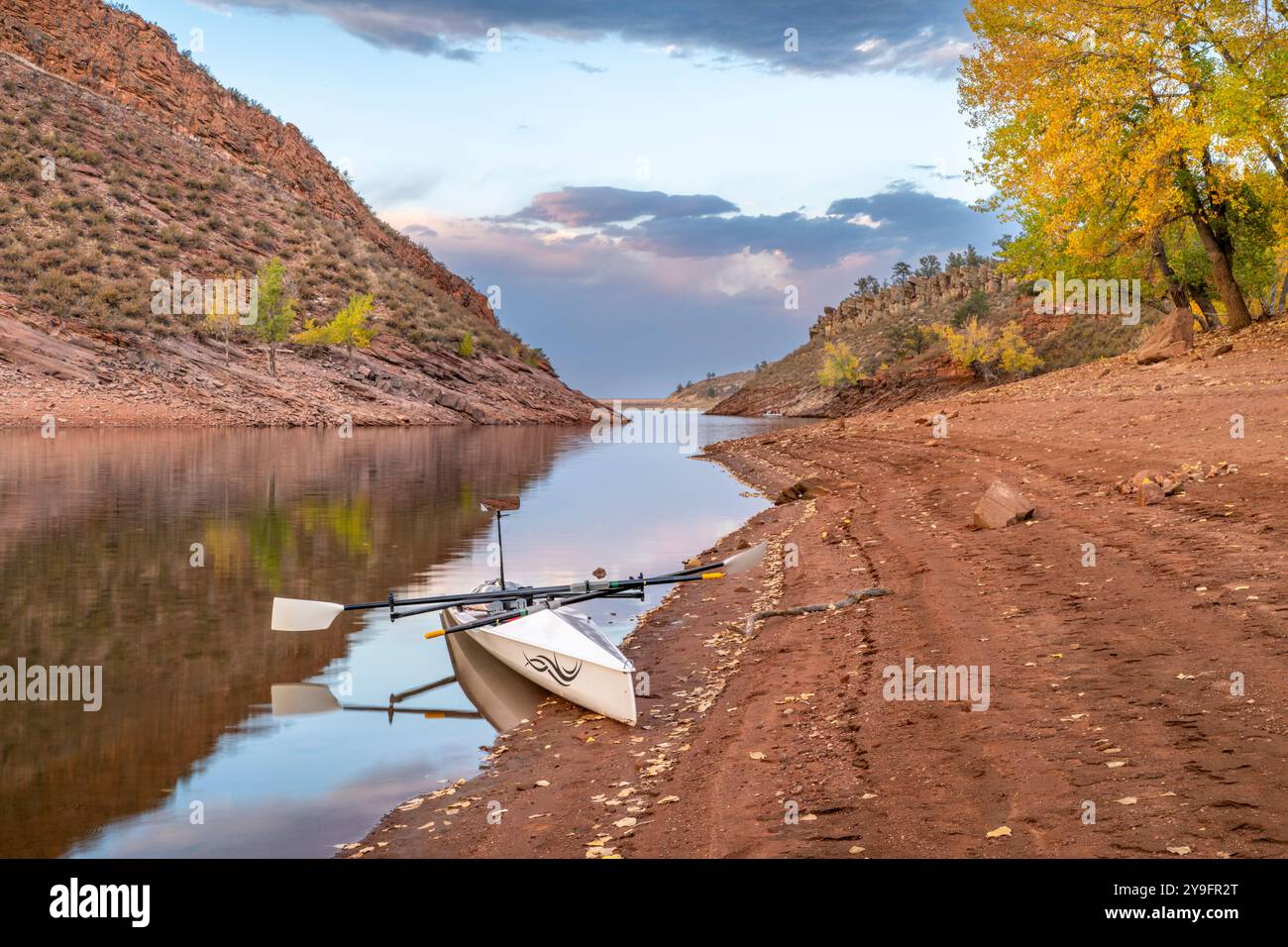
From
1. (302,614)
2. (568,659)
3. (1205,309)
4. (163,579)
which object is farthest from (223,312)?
(568,659)

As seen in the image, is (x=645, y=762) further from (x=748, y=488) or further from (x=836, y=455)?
(x=836, y=455)

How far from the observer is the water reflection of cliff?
29.9 feet

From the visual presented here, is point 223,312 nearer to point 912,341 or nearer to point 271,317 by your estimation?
point 271,317

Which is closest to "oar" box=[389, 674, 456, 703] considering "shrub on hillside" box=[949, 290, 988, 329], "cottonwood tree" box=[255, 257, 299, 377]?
"cottonwood tree" box=[255, 257, 299, 377]

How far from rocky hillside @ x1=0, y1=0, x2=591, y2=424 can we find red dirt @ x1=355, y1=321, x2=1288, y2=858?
47056 mm

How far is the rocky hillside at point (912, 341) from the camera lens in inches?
3740

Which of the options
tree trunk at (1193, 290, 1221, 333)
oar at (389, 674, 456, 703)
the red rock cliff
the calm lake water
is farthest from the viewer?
the red rock cliff

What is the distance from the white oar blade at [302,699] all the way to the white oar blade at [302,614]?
5.00 ft

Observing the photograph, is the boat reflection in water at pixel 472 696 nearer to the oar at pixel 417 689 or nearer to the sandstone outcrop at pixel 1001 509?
the oar at pixel 417 689

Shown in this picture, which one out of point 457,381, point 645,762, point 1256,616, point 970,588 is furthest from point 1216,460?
point 457,381

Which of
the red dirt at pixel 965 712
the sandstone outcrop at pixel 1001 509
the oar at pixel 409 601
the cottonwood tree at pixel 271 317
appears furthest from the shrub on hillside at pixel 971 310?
the oar at pixel 409 601

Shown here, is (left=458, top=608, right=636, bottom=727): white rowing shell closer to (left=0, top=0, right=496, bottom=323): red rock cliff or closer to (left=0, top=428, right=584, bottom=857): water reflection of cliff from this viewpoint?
(left=0, top=428, right=584, bottom=857): water reflection of cliff

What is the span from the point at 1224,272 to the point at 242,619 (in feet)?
106
